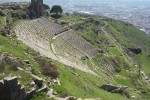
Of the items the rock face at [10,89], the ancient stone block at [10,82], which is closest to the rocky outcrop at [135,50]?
the rock face at [10,89]

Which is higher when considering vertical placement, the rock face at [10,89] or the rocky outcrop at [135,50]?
the rock face at [10,89]

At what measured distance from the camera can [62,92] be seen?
32.5 m

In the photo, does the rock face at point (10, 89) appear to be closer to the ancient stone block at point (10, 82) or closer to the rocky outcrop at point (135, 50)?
the ancient stone block at point (10, 82)

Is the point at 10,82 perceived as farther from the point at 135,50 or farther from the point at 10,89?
the point at 135,50

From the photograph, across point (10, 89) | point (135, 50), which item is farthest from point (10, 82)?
point (135, 50)

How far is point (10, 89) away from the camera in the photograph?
26750 mm

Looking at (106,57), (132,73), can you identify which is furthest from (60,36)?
(132,73)

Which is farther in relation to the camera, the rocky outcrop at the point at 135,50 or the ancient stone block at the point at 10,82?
the rocky outcrop at the point at 135,50

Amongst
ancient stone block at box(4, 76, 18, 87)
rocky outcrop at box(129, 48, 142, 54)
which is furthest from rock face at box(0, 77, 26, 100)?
rocky outcrop at box(129, 48, 142, 54)

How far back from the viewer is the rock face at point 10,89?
26530 mm

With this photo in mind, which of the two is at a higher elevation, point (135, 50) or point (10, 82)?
point (10, 82)

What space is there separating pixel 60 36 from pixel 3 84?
257ft

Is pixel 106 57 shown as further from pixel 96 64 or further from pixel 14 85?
pixel 14 85

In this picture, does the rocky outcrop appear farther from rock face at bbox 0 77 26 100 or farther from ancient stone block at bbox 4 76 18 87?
ancient stone block at bbox 4 76 18 87
